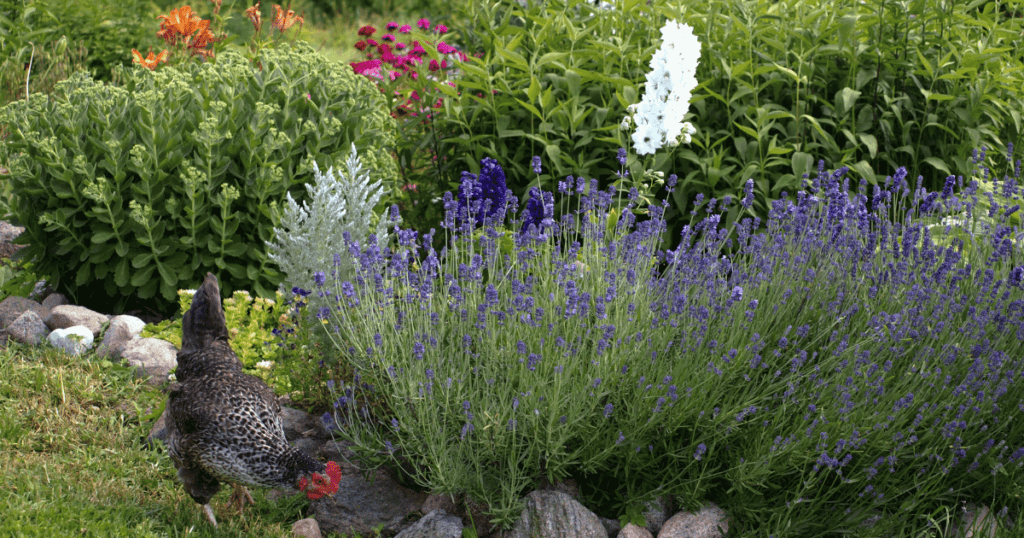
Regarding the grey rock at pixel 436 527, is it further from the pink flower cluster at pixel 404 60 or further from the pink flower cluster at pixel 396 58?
the pink flower cluster at pixel 396 58

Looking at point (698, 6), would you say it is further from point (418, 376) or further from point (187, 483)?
point (187, 483)

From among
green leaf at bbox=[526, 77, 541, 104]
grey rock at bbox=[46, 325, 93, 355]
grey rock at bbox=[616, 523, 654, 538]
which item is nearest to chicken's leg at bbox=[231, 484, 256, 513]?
grey rock at bbox=[616, 523, 654, 538]

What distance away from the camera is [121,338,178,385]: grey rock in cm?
432

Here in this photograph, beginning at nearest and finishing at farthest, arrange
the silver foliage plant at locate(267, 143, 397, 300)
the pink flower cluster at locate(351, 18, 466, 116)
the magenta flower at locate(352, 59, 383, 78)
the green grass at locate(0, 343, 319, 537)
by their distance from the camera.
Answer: the green grass at locate(0, 343, 319, 537)
the silver foliage plant at locate(267, 143, 397, 300)
the pink flower cluster at locate(351, 18, 466, 116)
the magenta flower at locate(352, 59, 383, 78)

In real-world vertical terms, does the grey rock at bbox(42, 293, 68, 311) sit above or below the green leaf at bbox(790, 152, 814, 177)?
below

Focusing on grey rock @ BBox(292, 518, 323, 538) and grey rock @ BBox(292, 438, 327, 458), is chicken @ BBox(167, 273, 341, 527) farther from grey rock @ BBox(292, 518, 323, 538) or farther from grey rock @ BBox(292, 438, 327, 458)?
grey rock @ BBox(292, 438, 327, 458)

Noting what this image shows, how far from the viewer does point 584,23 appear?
5.64 meters

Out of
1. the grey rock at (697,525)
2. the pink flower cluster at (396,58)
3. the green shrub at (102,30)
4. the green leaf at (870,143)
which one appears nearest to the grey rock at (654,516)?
the grey rock at (697,525)

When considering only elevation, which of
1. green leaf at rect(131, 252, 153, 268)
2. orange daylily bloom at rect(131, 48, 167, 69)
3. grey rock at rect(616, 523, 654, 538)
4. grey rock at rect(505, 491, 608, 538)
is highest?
orange daylily bloom at rect(131, 48, 167, 69)

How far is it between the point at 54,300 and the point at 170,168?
1.20 m

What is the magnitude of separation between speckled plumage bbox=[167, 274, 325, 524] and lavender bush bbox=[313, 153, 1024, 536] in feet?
0.93

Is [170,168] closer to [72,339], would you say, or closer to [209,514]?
[72,339]

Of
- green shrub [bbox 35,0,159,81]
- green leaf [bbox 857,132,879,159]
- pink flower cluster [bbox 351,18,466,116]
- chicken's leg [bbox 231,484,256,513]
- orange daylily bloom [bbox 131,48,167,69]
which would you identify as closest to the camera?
chicken's leg [bbox 231,484,256,513]

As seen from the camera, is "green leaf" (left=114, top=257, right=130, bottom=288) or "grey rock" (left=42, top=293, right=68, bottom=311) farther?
"grey rock" (left=42, top=293, right=68, bottom=311)
